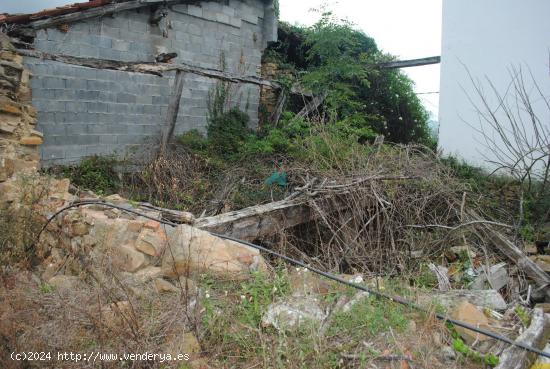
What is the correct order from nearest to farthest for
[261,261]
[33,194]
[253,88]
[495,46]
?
[261,261]
[33,194]
[495,46]
[253,88]

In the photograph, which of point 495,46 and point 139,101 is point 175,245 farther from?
point 495,46

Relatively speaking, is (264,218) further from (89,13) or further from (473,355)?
(89,13)

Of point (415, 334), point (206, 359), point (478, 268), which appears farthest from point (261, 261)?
point (478, 268)

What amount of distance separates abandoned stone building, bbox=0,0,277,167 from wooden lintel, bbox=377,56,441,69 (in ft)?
→ 11.2

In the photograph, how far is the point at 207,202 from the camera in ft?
21.4

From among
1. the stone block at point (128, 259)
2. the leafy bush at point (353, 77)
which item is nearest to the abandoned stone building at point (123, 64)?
the leafy bush at point (353, 77)

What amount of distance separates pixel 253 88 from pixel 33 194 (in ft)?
22.0

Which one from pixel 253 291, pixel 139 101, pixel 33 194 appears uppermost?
pixel 139 101

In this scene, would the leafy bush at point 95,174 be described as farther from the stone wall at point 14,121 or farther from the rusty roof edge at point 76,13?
the rusty roof edge at point 76,13

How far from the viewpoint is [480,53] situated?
8242 millimetres

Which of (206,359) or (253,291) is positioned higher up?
(253,291)

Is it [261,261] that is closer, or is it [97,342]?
[97,342]

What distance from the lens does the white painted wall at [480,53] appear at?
7555mm

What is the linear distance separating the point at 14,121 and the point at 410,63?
817 cm
